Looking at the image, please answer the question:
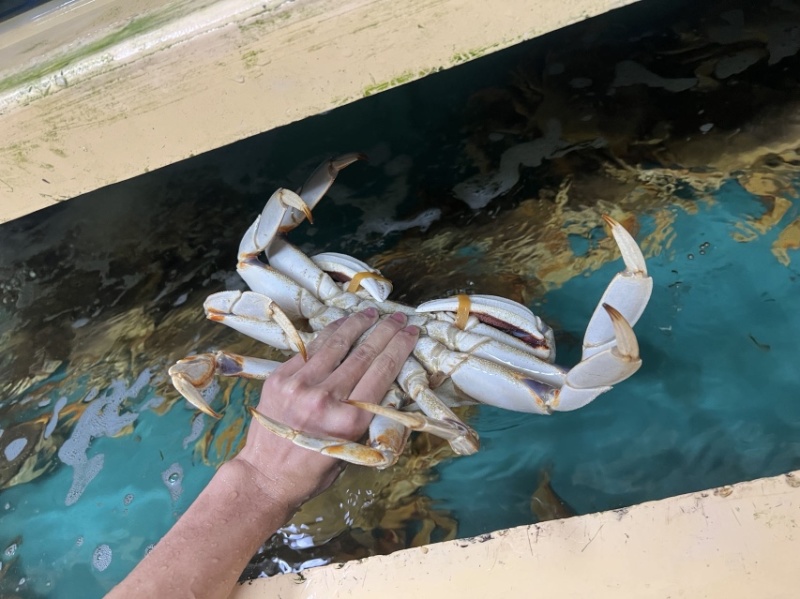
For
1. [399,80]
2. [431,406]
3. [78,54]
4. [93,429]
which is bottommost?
[93,429]

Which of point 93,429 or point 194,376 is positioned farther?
point 93,429

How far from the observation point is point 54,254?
2.57 meters

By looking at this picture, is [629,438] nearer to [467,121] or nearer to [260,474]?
[260,474]

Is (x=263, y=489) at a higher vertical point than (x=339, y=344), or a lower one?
lower

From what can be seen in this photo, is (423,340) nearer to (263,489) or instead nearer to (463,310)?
(463,310)

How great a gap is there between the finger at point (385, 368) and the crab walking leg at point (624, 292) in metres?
0.43

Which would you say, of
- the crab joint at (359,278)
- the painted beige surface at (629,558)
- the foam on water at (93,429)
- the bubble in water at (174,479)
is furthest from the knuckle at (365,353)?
the foam on water at (93,429)

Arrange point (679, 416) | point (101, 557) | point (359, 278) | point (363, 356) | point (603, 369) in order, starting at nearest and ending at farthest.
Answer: point (603, 369), point (363, 356), point (679, 416), point (359, 278), point (101, 557)

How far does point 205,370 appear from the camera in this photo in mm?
1535

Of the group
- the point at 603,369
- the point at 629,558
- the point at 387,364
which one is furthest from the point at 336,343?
the point at 629,558

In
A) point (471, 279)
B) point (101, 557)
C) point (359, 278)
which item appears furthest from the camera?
point (471, 279)

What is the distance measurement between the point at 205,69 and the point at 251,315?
2.18ft

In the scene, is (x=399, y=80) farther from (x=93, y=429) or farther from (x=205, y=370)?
(x=93, y=429)

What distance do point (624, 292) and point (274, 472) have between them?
2.78ft
